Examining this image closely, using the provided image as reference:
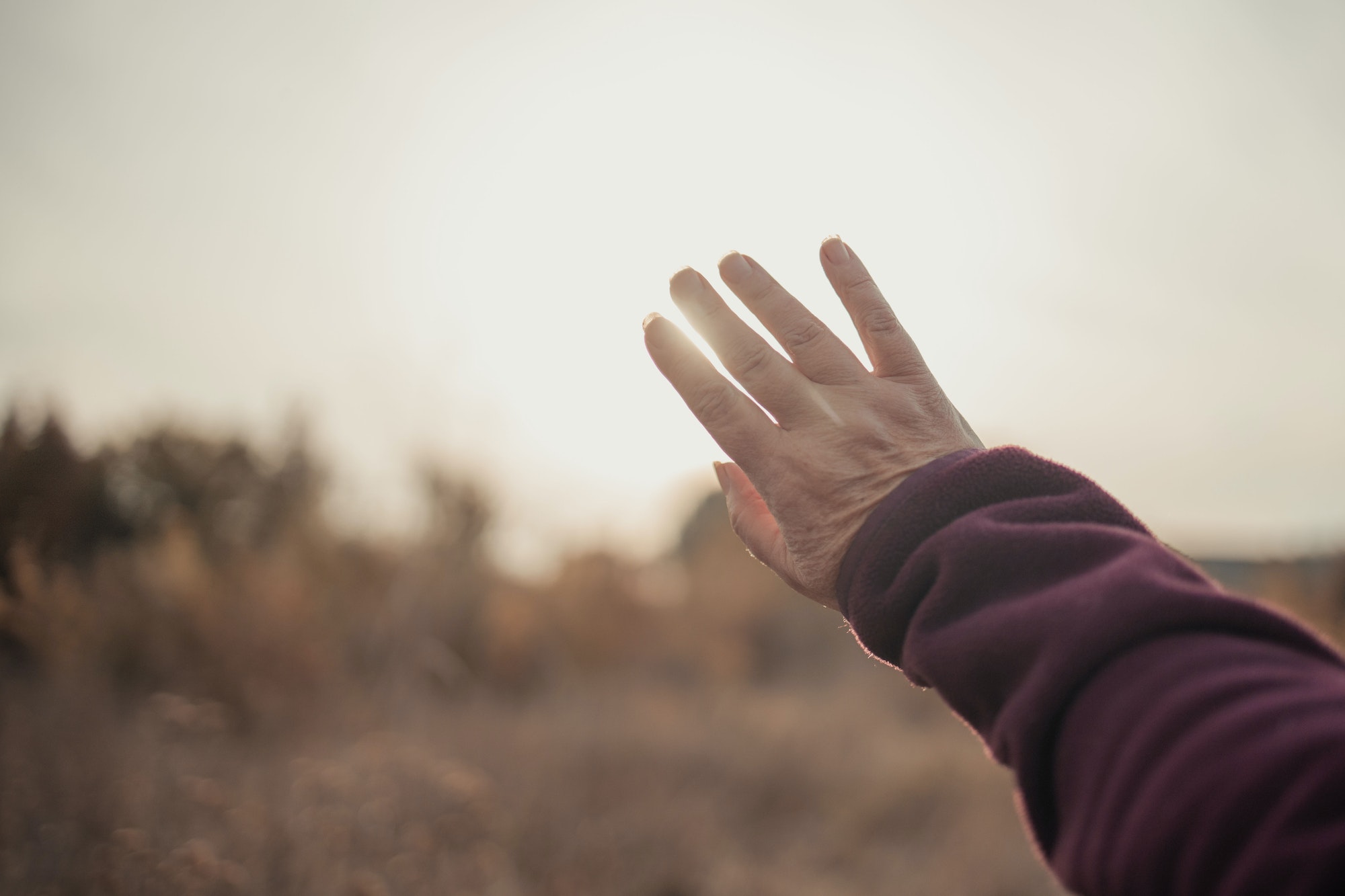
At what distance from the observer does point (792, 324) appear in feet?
4.21

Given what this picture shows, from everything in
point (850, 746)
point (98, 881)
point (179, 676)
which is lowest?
point (850, 746)

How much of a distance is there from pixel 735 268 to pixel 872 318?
0.26 meters

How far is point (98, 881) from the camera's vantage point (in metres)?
2.79

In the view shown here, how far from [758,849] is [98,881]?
3.76m

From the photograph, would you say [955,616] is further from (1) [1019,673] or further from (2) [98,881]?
(2) [98,881]

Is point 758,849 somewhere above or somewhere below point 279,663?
below

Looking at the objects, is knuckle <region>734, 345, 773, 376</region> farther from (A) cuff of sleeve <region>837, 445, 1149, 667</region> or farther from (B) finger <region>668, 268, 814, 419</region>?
(A) cuff of sleeve <region>837, 445, 1149, 667</region>

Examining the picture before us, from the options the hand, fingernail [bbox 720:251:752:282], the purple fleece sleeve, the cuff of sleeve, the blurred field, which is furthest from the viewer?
the blurred field

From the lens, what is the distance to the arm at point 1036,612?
0.66m

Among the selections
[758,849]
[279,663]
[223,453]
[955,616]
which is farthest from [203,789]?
[223,453]

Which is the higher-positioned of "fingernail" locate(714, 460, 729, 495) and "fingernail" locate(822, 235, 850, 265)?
"fingernail" locate(822, 235, 850, 265)

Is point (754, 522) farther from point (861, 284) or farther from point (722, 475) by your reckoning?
point (861, 284)

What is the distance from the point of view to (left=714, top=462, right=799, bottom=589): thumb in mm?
1334

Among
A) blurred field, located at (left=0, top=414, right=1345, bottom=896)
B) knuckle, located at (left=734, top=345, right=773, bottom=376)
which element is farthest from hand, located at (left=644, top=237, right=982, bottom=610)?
blurred field, located at (left=0, top=414, right=1345, bottom=896)
